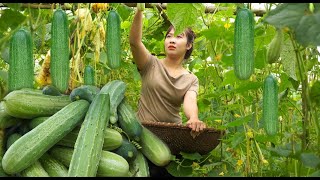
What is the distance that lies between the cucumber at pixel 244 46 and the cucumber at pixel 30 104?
1.06 m

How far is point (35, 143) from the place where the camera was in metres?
2.62

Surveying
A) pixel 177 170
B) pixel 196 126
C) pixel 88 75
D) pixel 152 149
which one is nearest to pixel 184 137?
pixel 196 126

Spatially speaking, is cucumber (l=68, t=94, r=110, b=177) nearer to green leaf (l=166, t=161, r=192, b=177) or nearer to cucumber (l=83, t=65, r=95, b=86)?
cucumber (l=83, t=65, r=95, b=86)

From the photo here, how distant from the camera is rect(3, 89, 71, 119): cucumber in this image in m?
2.79

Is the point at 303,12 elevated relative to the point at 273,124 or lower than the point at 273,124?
elevated

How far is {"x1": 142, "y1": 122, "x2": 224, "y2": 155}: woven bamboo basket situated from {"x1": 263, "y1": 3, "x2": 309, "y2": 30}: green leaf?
5.20 feet

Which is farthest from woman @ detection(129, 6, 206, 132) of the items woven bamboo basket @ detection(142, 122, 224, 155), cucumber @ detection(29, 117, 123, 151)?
cucumber @ detection(29, 117, 123, 151)

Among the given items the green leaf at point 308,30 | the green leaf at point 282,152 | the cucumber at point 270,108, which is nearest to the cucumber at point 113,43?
the cucumber at point 270,108

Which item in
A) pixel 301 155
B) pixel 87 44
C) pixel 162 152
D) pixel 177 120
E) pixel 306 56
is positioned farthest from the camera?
pixel 177 120

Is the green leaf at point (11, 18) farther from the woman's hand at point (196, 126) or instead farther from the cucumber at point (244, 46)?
the woman's hand at point (196, 126)

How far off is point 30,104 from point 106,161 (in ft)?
1.57

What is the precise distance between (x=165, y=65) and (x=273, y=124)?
2060mm

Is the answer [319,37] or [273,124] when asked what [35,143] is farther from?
[319,37]

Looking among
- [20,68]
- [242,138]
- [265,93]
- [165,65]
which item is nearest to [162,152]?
[242,138]
